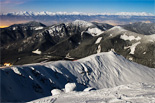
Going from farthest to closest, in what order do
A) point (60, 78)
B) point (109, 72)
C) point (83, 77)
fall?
point (109, 72) < point (83, 77) < point (60, 78)

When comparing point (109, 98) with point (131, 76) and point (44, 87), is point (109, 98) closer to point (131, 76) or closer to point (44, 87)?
point (44, 87)

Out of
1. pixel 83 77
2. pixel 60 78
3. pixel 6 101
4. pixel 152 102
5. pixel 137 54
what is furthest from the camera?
pixel 137 54

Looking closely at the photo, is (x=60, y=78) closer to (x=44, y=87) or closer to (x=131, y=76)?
(x=44, y=87)

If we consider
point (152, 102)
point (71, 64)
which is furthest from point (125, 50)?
point (152, 102)

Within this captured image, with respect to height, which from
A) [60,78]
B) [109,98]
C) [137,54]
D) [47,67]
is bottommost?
[137,54]

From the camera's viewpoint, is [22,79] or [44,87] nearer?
[22,79]

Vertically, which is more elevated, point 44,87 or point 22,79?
point 22,79

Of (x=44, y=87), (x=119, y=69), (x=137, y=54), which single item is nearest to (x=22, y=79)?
(x=44, y=87)
